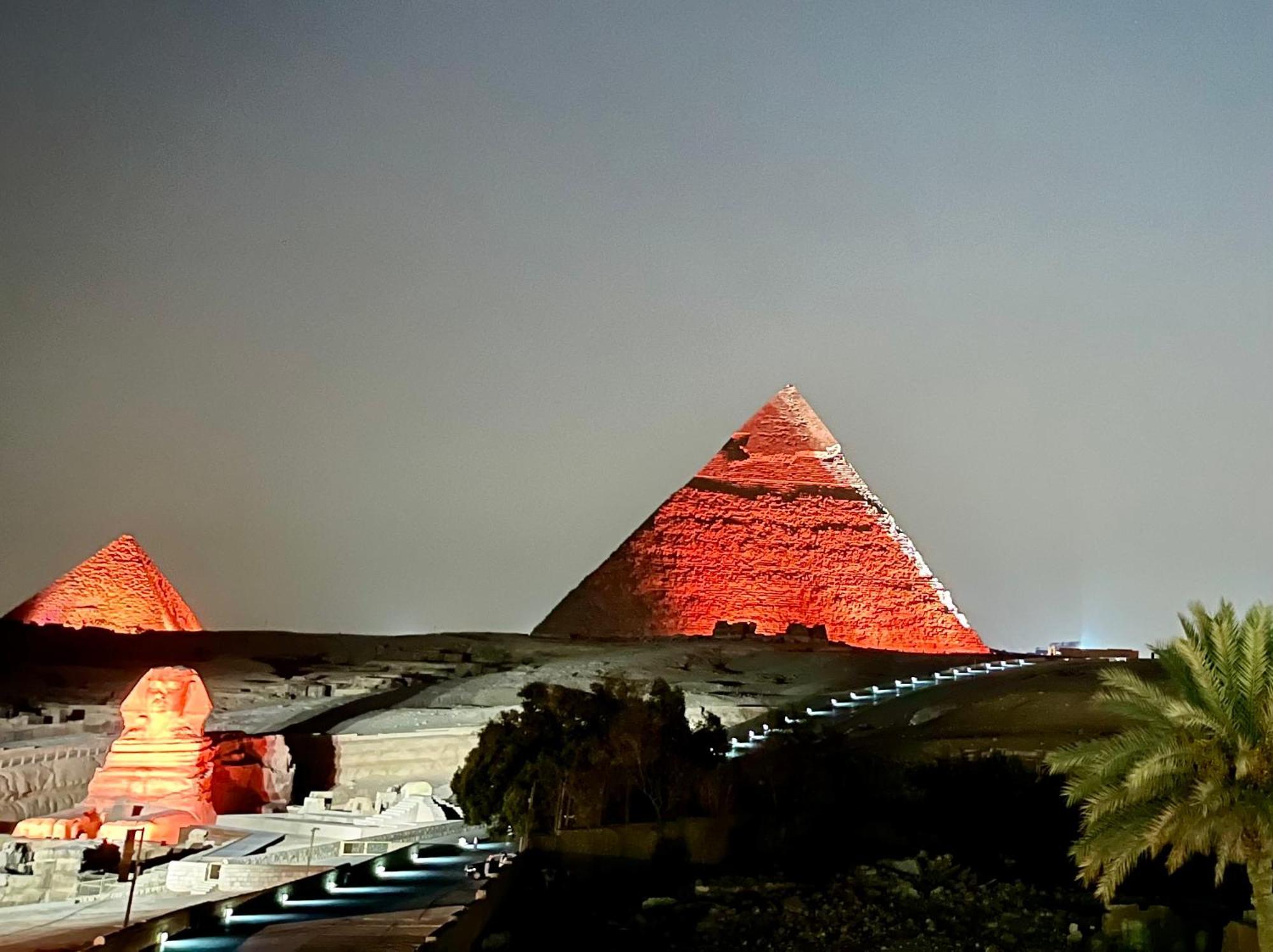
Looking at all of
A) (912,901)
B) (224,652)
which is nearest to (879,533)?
(224,652)

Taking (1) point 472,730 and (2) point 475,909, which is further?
(1) point 472,730

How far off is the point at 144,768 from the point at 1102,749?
1111cm

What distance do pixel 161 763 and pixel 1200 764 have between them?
1168 cm

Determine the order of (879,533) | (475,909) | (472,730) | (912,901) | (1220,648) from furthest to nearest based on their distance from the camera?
(879,533) < (472,730) < (912,901) < (475,909) < (1220,648)

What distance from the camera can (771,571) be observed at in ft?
273

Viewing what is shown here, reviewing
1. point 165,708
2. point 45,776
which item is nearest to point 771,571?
point 45,776

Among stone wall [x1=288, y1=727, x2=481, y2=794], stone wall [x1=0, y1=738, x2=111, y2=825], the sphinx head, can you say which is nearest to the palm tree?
the sphinx head

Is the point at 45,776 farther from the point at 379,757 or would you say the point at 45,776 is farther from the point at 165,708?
the point at 165,708

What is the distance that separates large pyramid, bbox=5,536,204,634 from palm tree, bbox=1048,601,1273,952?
57.9m

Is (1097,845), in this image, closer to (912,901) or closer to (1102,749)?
(1102,749)

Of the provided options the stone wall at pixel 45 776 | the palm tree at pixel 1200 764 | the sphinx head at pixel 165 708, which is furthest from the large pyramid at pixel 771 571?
the palm tree at pixel 1200 764

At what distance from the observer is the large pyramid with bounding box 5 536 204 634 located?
204 feet

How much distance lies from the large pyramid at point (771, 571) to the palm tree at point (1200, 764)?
221 ft

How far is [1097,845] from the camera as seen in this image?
10031 mm
